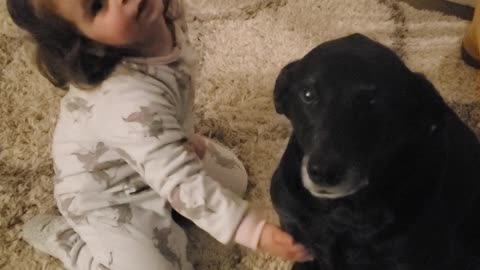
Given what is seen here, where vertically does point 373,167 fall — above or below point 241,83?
above

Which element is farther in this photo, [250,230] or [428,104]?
[250,230]

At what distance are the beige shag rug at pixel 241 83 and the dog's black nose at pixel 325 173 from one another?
1.09 ft

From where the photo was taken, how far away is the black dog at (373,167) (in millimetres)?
644

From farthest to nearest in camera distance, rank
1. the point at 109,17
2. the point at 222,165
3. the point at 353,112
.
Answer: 1. the point at 222,165
2. the point at 109,17
3. the point at 353,112

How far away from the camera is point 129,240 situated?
35.6 inches

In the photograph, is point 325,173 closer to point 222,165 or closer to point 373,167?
point 373,167

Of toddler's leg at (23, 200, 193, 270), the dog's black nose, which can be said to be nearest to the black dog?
the dog's black nose

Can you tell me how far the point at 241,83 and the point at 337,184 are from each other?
1.73 feet

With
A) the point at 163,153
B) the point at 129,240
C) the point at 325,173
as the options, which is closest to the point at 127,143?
the point at 163,153

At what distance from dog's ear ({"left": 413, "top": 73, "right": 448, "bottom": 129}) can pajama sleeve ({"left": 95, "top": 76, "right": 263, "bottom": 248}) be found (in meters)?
0.25

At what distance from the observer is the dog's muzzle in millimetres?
647

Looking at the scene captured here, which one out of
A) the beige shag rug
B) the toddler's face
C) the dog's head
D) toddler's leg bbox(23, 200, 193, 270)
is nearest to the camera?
the dog's head

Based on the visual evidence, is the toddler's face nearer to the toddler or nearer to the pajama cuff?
the toddler

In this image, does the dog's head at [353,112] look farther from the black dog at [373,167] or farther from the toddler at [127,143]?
the toddler at [127,143]
